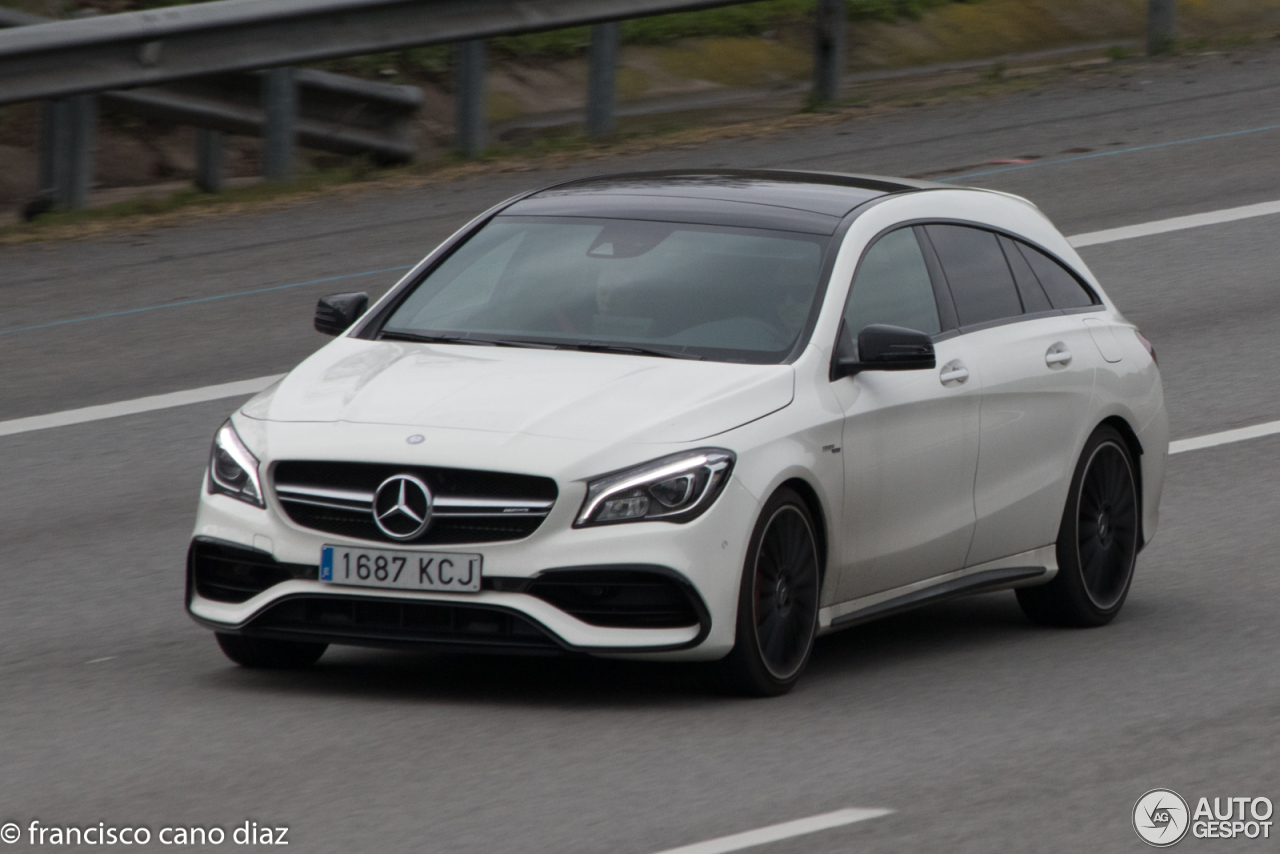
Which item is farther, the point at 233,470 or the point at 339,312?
the point at 339,312

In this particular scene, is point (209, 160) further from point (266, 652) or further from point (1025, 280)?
point (266, 652)

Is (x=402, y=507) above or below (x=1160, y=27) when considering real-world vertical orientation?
below

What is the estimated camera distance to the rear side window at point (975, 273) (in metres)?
8.69

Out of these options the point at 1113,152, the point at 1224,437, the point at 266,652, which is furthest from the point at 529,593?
the point at 1113,152

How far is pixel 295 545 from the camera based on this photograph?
282 inches

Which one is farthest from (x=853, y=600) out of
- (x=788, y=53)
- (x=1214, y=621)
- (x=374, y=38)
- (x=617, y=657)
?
(x=788, y=53)

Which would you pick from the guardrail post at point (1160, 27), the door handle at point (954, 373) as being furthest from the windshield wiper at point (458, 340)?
the guardrail post at point (1160, 27)

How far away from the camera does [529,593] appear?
23.0 ft

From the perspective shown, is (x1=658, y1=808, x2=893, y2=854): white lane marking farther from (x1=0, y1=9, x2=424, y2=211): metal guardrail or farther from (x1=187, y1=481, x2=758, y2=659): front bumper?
(x1=0, y1=9, x2=424, y2=211): metal guardrail

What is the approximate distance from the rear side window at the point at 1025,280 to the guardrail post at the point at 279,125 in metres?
9.17

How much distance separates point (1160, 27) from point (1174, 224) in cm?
543

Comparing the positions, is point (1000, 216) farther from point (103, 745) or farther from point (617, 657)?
point (103, 745)

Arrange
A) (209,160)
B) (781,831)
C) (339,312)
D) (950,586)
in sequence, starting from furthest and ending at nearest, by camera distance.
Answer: (209,160) < (950,586) < (339,312) < (781,831)

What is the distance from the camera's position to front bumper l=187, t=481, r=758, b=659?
22.9 feet
